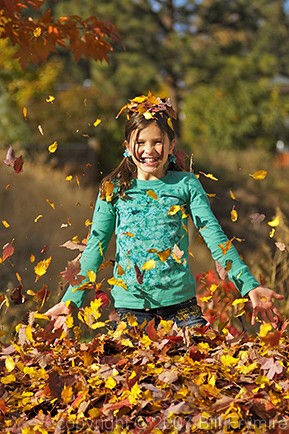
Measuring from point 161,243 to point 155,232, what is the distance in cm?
6

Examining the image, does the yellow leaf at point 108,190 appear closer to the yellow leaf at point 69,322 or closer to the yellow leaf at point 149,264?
the yellow leaf at point 149,264

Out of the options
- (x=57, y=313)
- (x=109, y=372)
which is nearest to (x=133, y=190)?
(x=57, y=313)

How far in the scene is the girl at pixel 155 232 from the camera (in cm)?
371

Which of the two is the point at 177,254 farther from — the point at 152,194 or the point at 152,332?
the point at 152,332

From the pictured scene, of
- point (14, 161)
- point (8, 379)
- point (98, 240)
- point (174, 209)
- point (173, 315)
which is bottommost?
point (173, 315)

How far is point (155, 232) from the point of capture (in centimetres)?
374

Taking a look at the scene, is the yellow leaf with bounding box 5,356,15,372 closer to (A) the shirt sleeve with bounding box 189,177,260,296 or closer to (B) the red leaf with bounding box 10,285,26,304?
(B) the red leaf with bounding box 10,285,26,304

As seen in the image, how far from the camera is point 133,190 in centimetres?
381

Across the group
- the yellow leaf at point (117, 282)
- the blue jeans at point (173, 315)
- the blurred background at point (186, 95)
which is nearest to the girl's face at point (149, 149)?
the yellow leaf at point (117, 282)

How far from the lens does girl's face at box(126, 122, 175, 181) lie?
3.74 metres

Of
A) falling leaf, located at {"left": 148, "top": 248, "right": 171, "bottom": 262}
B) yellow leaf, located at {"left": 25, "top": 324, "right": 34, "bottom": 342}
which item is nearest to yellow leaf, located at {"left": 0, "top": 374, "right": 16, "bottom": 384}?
yellow leaf, located at {"left": 25, "top": 324, "right": 34, "bottom": 342}

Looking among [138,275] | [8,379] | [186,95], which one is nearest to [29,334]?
[8,379]

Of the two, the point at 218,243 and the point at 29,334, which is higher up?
the point at 218,243

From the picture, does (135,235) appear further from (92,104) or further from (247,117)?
(247,117)
